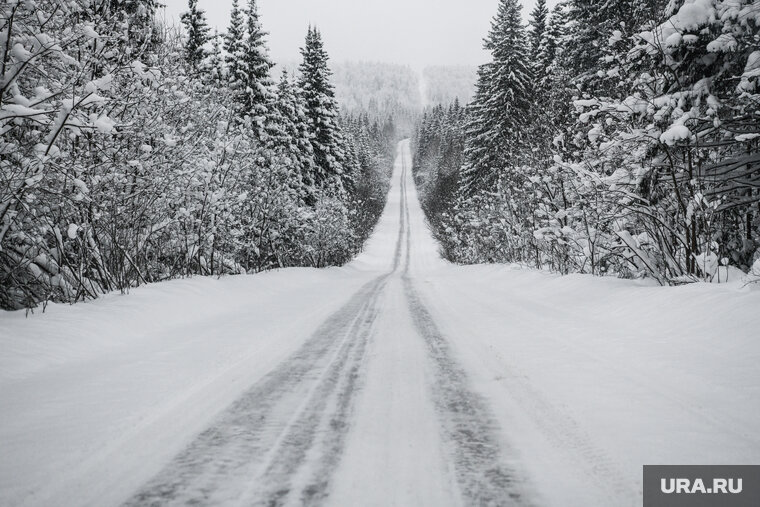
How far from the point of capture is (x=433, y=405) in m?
3.40

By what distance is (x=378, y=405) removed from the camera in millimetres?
3387

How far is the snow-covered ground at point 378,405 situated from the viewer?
2297mm

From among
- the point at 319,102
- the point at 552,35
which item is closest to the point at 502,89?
the point at 552,35

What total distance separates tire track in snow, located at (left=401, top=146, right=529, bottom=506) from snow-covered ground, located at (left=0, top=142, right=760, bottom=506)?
0.01 meters

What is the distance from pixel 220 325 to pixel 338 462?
523 cm

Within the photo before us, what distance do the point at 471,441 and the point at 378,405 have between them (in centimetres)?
86

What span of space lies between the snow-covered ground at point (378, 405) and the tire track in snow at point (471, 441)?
0.05 feet

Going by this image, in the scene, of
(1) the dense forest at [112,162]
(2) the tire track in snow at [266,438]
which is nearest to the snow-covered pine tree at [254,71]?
(1) the dense forest at [112,162]

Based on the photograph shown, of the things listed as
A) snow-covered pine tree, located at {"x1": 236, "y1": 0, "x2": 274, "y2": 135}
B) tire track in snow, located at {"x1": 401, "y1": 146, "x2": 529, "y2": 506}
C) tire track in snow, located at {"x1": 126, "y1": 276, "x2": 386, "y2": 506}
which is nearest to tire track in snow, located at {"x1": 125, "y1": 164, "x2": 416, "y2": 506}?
tire track in snow, located at {"x1": 126, "y1": 276, "x2": 386, "y2": 506}

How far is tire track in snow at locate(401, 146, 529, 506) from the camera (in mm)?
2201

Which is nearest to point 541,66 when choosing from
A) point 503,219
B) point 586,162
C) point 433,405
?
point 503,219

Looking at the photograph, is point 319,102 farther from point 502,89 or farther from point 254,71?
point 502,89

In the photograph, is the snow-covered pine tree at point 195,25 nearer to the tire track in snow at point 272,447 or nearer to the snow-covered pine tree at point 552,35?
the snow-covered pine tree at point 552,35

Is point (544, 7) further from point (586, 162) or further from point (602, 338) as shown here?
point (602, 338)
